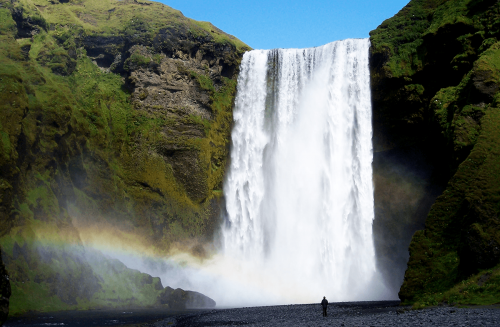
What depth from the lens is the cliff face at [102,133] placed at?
97.6 feet

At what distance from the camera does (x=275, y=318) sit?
74.6 feet

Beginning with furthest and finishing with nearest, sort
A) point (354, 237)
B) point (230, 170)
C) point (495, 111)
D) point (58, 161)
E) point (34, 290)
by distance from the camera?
point (230, 170)
point (354, 237)
point (58, 161)
point (34, 290)
point (495, 111)

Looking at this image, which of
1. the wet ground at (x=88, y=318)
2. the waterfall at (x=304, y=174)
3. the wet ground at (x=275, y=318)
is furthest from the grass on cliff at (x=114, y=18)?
the wet ground at (x=275, y=318)

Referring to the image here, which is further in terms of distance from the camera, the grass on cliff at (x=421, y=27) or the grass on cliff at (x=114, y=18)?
the grass on cliff at (x=114, y=18)

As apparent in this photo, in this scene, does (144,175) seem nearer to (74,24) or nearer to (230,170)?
(230,170)

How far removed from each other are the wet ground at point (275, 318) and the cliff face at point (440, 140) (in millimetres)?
2471

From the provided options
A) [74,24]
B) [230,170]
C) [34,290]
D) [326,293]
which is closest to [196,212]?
[230,170]

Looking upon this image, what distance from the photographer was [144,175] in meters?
41.2

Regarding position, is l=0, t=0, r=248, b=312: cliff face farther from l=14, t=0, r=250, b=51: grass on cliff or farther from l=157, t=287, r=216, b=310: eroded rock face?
l=157, t=287, r=216, b=310: eroded rock face

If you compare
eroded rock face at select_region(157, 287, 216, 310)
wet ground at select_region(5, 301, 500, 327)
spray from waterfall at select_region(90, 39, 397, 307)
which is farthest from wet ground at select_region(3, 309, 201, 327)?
spray from waterfall at select_region(90, 39, 397, 307)

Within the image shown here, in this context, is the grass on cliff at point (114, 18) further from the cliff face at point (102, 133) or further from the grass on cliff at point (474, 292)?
the grass on cliff at point (474, 292)

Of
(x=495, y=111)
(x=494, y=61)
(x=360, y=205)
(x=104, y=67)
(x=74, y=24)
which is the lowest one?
(x=360, y=205)

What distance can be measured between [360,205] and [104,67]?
30.0 metres

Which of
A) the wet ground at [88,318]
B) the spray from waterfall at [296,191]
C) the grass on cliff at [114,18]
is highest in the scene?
the grass on cliff at [114,18]
